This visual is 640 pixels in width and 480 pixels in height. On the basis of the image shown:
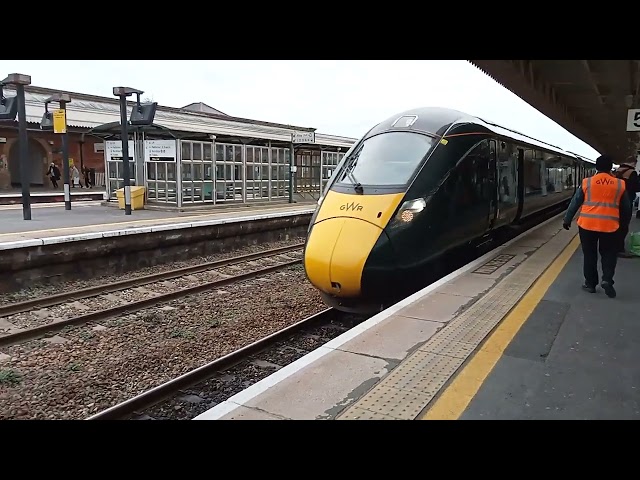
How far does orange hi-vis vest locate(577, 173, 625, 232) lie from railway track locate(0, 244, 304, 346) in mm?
6068

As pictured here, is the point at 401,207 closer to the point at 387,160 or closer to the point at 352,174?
the point at 387,160

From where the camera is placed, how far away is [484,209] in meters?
7.61

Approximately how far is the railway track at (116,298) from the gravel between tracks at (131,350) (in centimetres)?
20

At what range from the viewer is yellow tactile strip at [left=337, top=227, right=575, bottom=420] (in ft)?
9.91

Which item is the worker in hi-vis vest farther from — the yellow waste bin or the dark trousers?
the yellow waste bin

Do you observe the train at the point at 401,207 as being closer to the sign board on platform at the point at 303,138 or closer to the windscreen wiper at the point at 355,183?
the windscreen wiper at the point at 355,183

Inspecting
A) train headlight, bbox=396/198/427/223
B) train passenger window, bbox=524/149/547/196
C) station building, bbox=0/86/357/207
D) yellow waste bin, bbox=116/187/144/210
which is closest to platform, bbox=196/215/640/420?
train headlight, bbox=396/198/427/223

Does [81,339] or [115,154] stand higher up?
[115,154]

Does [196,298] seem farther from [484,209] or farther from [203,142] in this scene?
[203,142]

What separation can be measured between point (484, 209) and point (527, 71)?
16.4 feet

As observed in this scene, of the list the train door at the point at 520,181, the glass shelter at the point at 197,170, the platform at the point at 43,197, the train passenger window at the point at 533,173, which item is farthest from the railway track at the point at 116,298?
the platform at the point at 43,197

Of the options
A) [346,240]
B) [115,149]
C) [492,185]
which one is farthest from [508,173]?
[115,149]
